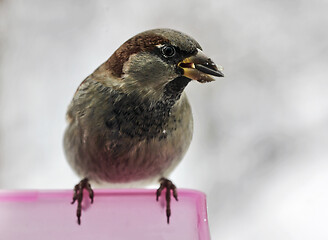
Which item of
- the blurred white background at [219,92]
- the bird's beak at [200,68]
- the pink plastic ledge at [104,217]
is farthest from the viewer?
the blurred white background at [219,92]

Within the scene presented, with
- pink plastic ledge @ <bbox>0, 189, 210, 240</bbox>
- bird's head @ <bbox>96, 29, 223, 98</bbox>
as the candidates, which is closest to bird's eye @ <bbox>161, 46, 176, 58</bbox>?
bird's head @ <bbox>96, 29, 223, 98</bbox>

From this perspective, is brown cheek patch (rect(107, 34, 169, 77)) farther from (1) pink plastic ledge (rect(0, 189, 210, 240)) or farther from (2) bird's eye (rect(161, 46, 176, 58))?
(1) pink plastic ledge (rect(0, 189, 210, 240))

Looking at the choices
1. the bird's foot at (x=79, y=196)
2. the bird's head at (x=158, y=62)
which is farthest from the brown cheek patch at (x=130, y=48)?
the bird's foot at (x=79, y=196)

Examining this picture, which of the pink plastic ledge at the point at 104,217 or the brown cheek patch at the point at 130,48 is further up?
the brown cheek patch at the point at 130,48

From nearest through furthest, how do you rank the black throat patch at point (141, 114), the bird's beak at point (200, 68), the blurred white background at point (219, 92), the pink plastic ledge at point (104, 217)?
the pink plastic ledge at point (104, 217) → the bird's beak at point (200, 68) → the black throat patch at point (141, 114) → the blurred white background at point (219, 92)

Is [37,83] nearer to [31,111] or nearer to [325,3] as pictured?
[31,111]

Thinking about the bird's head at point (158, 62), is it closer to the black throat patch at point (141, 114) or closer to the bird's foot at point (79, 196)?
the black throat patch at point (141, 114)

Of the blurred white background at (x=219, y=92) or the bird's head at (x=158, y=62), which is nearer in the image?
the bird's head at (x=158, y=62)
